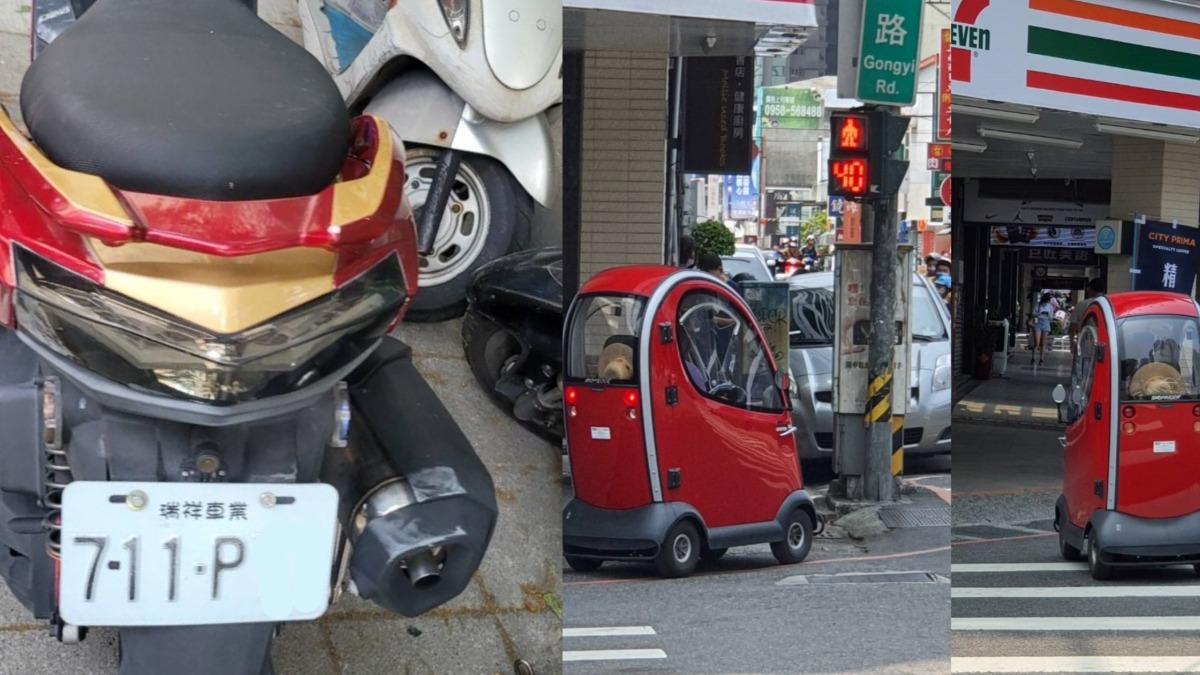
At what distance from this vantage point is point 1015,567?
7.29m

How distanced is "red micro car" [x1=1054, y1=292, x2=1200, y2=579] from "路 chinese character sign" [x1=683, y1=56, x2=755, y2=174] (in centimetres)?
354

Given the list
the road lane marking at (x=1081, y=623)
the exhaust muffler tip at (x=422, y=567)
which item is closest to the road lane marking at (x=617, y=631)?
the exhaust muffler tip at (x=422, y=567)

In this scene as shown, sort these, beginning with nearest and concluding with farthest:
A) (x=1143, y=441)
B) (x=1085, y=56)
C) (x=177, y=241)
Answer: (x=177, y=241), (x=1143, y=441), (x=1085, y=56)

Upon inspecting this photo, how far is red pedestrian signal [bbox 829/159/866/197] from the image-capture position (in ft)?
9.83

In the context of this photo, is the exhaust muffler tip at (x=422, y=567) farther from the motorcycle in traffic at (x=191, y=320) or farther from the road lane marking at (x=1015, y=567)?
the road lane marking at (x=1015, y=567)

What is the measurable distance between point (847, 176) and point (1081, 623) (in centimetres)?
414

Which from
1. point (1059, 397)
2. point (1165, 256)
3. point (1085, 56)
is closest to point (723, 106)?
point (1059, 397)

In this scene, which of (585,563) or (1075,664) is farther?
(1075,664)

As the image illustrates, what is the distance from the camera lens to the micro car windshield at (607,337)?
288 cm

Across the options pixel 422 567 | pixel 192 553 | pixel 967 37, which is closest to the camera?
pixel 192 553

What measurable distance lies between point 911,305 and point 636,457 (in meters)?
0.73

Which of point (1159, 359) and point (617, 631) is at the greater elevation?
point (1159, 359)

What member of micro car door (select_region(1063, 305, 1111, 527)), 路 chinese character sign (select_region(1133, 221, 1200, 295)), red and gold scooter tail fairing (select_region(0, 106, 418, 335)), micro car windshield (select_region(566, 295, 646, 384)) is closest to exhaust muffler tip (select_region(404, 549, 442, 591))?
red and gold scooter tail fairing (select_region(0, 106, 418, 335))

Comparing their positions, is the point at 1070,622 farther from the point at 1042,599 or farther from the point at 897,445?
the point at 897,445
